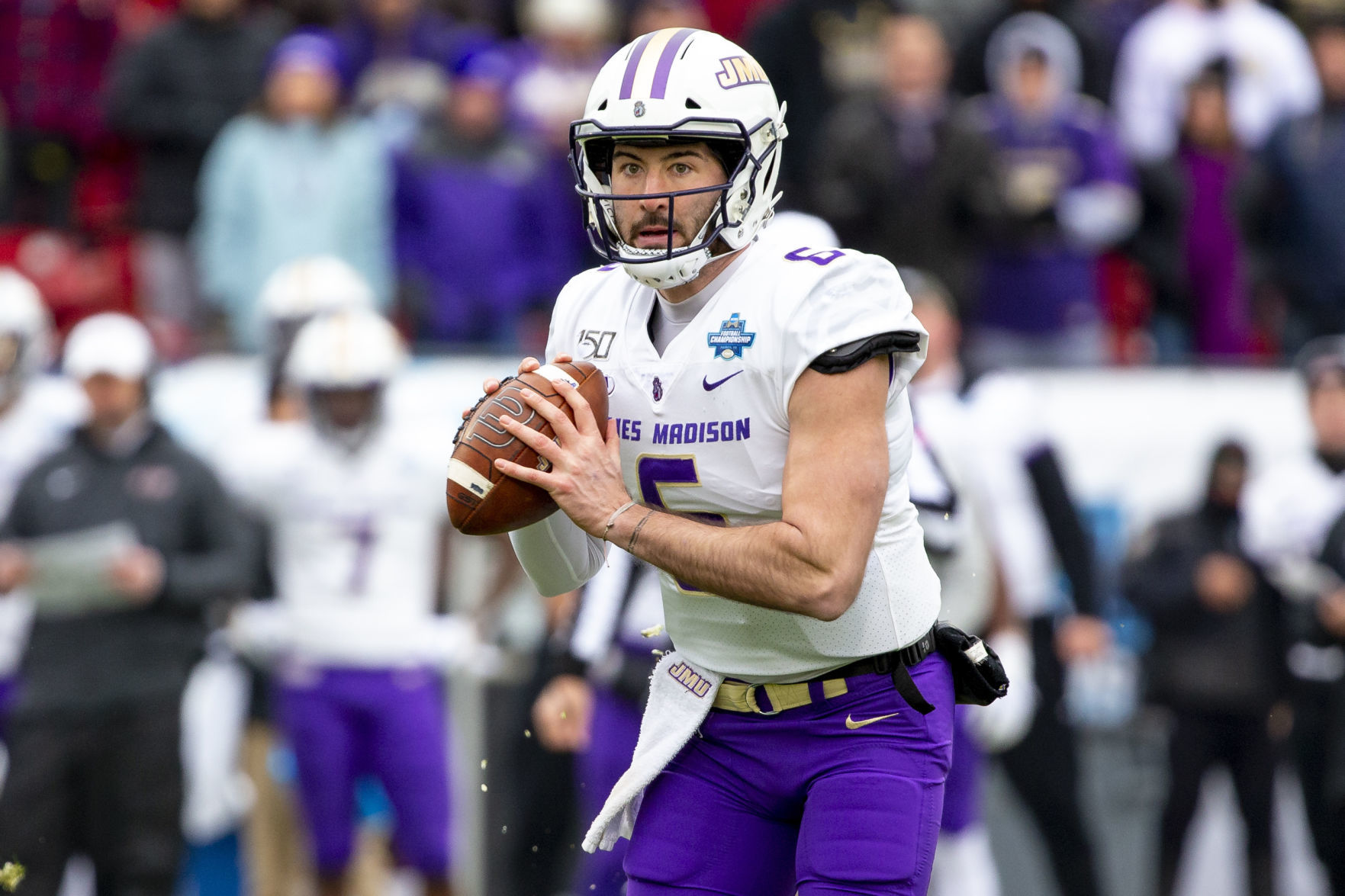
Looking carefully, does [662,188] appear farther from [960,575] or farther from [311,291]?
[311,291]

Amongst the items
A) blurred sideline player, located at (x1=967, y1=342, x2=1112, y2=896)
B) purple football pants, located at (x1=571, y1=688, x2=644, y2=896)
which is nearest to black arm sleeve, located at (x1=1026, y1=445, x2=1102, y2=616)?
blurred sideline player, located at (x1=967, y1=342, x2=1112, y2=896)

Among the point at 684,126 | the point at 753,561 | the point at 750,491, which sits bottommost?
the point at 753,561

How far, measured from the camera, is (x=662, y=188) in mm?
3498

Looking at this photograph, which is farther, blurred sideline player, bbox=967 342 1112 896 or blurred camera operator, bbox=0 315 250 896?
blurred sideline player, bbox=967 342 1112 896

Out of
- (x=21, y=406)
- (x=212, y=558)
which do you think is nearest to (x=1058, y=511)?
(x=212, y=558)

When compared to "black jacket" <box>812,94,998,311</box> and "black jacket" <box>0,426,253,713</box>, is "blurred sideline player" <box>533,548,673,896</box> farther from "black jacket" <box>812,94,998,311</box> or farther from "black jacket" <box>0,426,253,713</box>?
"black jacket" <box>812,94,998,311</box>

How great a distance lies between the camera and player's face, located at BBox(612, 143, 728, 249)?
3477 mm

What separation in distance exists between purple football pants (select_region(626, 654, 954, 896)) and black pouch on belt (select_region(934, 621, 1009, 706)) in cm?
4

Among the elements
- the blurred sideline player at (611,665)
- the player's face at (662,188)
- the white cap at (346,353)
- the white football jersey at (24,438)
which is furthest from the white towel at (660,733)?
the white football jersey at (24,438)

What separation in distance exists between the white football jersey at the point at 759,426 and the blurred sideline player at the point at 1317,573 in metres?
4.04

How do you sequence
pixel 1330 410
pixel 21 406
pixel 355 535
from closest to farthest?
pixel 355 535, pixel 1330 410, pixel 21 406

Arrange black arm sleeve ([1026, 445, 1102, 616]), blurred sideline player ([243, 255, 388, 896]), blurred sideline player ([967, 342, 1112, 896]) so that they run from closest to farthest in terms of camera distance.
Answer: blurred sideline player ([967, 342, 1112, 896]) < black arm sleeve ([1026, 445, 1102, 616]) < blurred sideline player ([243, 255, 388, 896])

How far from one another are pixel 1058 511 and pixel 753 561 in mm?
3868

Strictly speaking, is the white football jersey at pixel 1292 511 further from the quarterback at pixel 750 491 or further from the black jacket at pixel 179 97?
the black jacket at pixel 179 97
